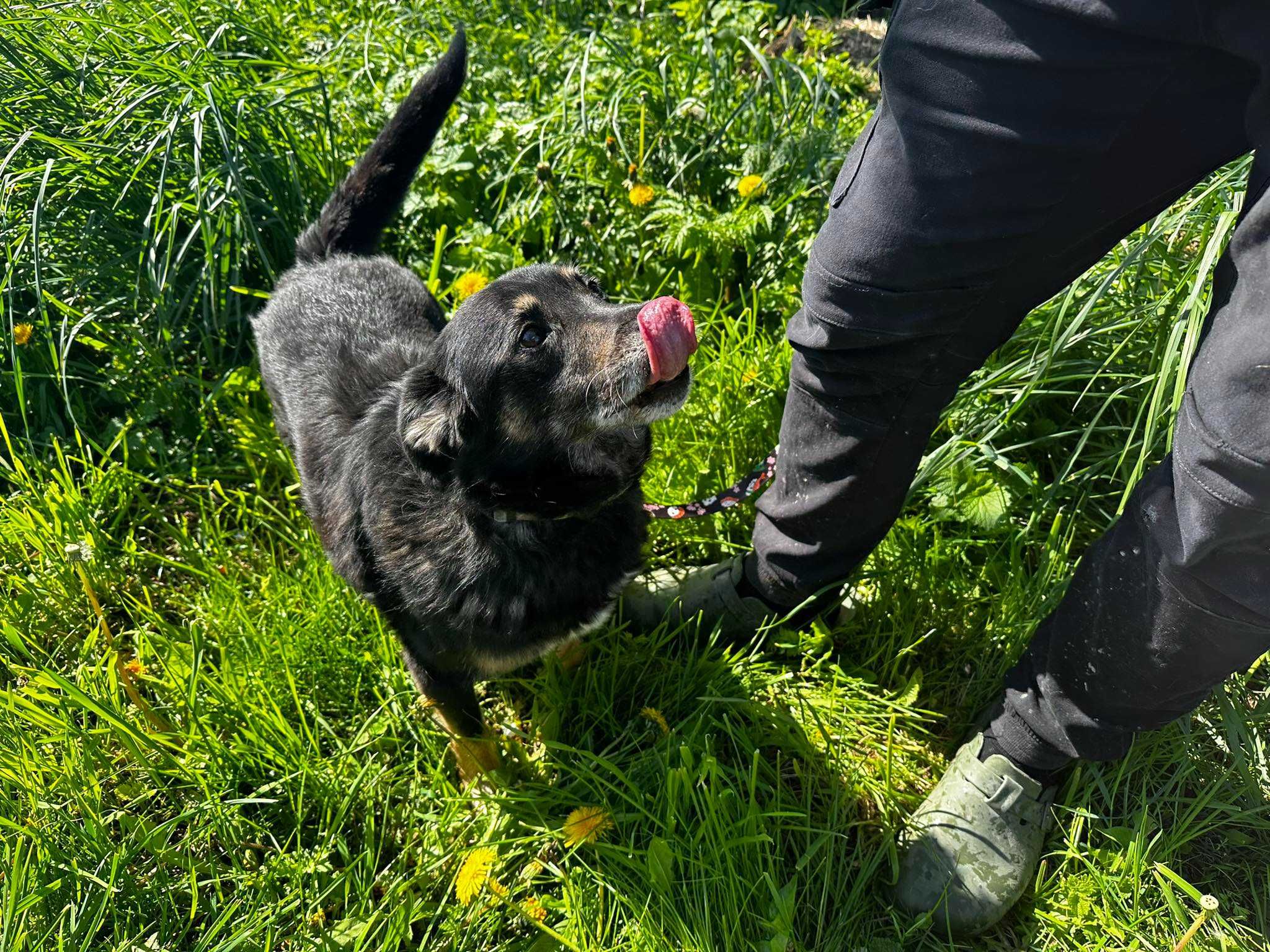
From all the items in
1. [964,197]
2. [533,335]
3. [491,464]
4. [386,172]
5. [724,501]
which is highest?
[964,197]

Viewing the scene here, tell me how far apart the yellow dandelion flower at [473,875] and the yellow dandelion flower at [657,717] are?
1.52ft

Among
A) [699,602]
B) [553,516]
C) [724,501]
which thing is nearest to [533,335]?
[553,516]

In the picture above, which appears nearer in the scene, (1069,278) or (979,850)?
(1069,278)

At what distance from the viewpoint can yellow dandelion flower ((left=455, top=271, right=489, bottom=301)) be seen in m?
2.71

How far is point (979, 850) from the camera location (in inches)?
69.9

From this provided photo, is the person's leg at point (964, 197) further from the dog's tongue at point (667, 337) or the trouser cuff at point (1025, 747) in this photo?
the trouser cuff at point (1025, 747)

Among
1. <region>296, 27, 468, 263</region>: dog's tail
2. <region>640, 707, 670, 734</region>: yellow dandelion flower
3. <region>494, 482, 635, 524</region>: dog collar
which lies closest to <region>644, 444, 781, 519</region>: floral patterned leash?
<region>494, 482, 635, 524</region>: dog collar

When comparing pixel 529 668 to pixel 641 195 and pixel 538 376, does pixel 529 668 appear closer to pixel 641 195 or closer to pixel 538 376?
pixel 538 376

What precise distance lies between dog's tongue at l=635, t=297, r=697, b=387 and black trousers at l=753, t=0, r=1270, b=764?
242mm

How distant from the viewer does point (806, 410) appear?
185 centimetres

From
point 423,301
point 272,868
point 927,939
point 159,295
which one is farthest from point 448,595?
point 159,295

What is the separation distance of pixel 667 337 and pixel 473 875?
1.18 metres

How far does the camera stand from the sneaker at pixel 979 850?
1.75 metres

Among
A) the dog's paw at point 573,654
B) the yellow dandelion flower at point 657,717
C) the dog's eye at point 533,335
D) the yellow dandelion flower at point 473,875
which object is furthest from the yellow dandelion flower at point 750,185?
the yellow dandelion flower at point 473,875
